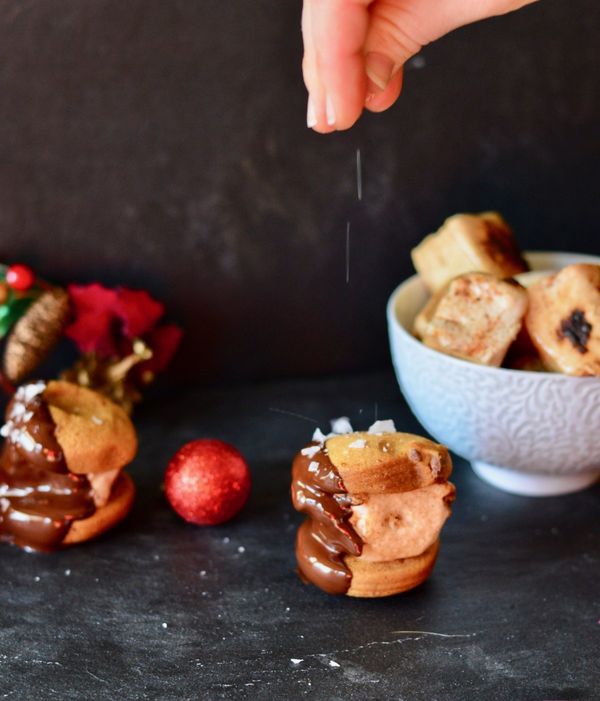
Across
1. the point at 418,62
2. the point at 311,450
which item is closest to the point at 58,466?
the point at 311,450

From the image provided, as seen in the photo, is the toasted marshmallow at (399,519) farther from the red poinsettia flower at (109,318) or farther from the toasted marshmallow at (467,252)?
the red poinsettia flower at (109,318)

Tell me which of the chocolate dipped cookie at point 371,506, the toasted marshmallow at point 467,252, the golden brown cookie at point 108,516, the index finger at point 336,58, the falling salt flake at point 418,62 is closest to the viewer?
the index finger at point 336,58

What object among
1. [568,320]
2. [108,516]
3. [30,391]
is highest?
[568,320]

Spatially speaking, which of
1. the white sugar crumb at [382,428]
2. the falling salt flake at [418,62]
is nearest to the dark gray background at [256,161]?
the falling salt flake at [418,62]

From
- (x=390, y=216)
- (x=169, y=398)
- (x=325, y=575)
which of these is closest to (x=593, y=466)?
(x=325, y=575)

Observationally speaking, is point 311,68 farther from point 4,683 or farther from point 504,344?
point 4,683

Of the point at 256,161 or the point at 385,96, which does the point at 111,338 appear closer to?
the point at 256,161
